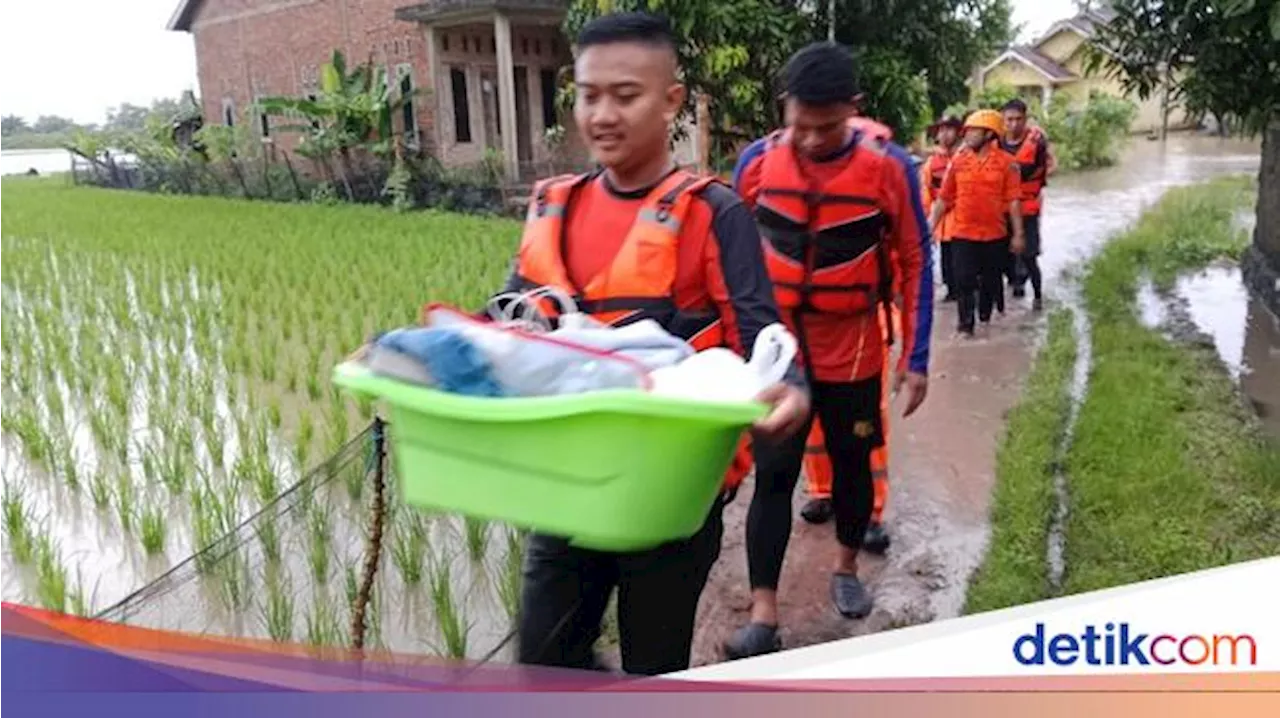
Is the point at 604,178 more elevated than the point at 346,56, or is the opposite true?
the point at 346,56

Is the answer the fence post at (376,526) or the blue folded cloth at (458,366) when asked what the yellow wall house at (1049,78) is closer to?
the fence post at (376,526)

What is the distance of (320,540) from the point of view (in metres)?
3.55

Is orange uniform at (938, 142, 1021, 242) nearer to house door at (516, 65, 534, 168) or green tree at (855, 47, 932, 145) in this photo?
green tree at (855, 47, 932, 145)

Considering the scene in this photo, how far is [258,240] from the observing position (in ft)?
37.7

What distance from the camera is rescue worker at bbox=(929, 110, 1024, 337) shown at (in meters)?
6.52

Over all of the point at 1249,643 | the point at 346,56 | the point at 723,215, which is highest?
the point at 346,56

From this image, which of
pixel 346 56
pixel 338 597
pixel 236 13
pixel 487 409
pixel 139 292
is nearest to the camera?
pixel 487 409

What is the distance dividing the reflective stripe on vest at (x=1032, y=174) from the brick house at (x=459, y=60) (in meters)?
7.99

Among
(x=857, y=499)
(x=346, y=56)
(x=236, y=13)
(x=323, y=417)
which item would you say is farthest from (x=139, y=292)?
(x=236, y=13)

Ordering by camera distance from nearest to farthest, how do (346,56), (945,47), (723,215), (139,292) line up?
(723,215) < (139,292) < (945,47) < (346,56)

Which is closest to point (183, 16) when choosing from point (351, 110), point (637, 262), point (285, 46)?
point (285, 46)

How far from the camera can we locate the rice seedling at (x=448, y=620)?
9.61ft

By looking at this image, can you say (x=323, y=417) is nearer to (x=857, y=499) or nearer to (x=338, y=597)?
(x=338, y=597)

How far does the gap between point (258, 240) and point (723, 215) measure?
10.5m
